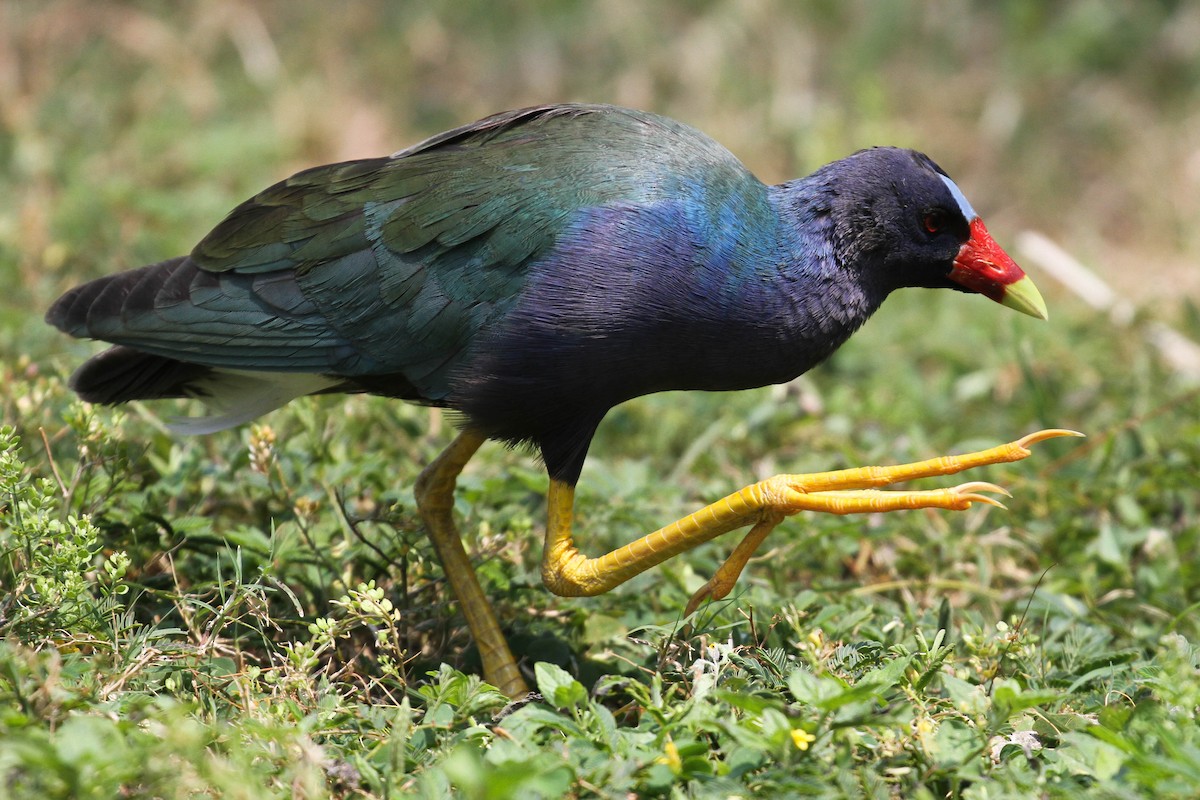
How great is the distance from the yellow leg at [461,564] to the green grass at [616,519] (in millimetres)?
81

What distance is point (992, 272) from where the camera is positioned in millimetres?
3164

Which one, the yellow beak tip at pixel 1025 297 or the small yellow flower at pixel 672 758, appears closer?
the small yellow flower at pixel 672 758

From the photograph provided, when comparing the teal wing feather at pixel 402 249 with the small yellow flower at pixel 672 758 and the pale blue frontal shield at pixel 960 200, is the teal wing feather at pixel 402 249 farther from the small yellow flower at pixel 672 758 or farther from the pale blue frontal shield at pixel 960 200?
the small yellow flower at pixel 672 758

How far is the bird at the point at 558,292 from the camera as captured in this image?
9.32 feet

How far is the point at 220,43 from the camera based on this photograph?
6887mm

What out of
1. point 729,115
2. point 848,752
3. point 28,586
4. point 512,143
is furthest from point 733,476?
point 729,115

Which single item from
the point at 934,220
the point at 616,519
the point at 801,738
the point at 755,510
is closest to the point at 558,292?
the point at 755,510

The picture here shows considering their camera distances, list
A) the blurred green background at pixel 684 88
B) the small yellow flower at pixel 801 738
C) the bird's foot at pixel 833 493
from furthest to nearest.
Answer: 1. the blurred green background at pixel 684 88
2. the bird's foot at pixel 833 493
3. the small yellow flower at pixel 801 738

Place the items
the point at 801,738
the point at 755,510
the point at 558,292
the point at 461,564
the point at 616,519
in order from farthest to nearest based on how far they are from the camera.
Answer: the point at 616,519 < the point at 461,564 < the point at 755,510 < the point at 558,292 < the point at 801,738

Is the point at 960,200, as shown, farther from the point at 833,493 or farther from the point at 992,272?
the point at 833,493

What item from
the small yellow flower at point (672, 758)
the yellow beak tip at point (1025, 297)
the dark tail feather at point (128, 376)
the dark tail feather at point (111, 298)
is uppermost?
the dark tail feather at point (111, 298)

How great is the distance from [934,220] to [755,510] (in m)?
0.84

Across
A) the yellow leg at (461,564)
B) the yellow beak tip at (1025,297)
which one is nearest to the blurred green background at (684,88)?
the yellow beak tip at (1025,297)

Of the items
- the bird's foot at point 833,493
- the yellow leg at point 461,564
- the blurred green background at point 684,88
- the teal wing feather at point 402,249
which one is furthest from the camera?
the blurred green background at point 684,88
